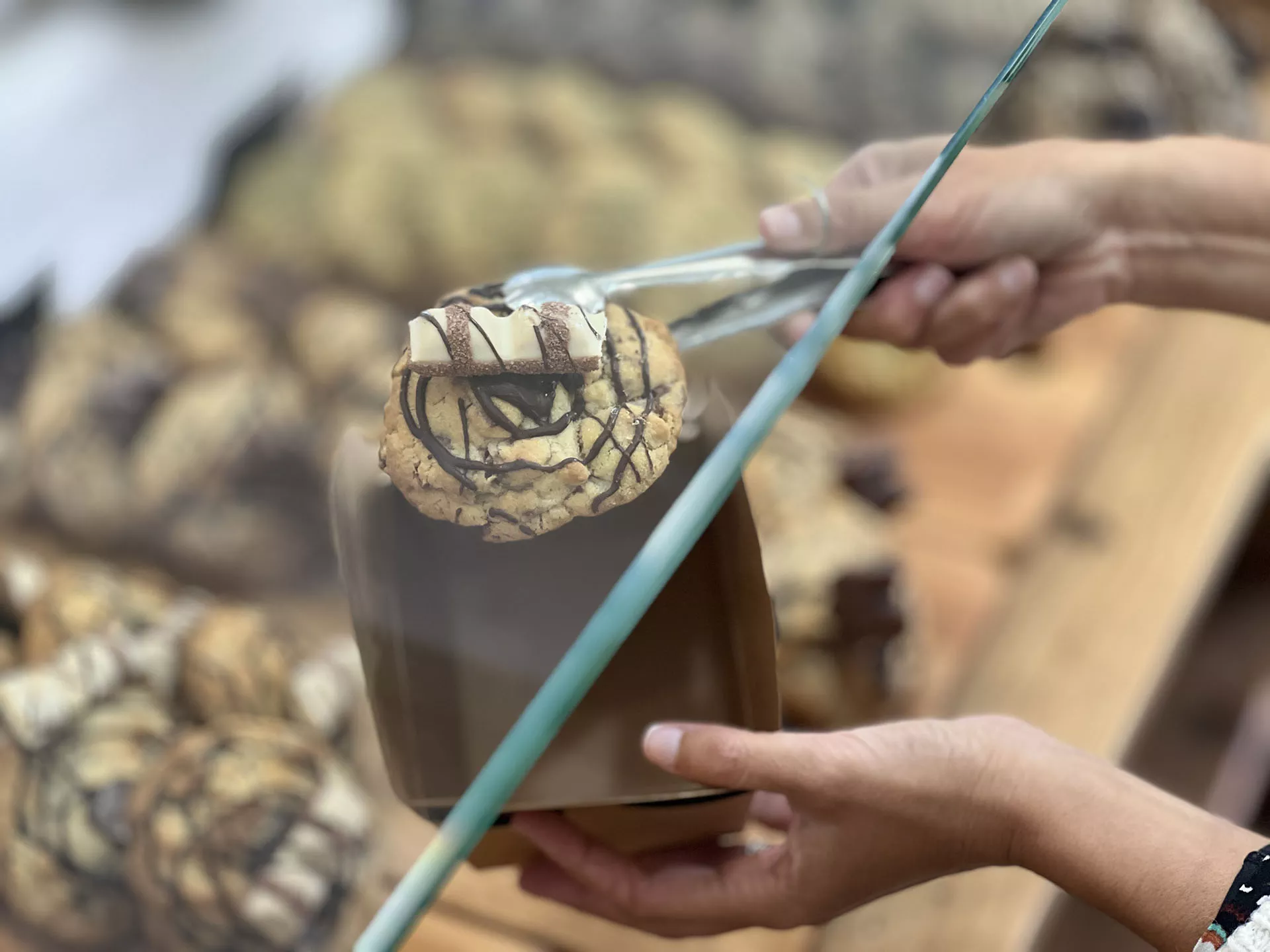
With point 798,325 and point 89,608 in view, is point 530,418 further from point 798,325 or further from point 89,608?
point 89,608

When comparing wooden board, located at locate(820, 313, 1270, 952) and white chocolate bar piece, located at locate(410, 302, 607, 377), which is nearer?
white chocolate bar piece, located at locate(410, 302, 607, 377)

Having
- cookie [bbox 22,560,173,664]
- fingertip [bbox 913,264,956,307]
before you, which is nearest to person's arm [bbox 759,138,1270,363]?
fingertip [bbox 913,264,956,307]

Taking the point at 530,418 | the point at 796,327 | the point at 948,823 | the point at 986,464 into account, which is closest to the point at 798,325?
the point at 796,327

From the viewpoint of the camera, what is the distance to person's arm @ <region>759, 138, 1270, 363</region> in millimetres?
548

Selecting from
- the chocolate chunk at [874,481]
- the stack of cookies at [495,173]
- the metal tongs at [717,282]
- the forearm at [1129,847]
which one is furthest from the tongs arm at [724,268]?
the chocolate chunk at [874,481]

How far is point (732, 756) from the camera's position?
1.42 ft

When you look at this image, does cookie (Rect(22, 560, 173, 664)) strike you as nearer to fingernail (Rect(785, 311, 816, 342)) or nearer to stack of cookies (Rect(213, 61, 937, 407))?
stack of cookies (Rect(213, 61, 937, 407))

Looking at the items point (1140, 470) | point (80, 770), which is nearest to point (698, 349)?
point (80, 770)

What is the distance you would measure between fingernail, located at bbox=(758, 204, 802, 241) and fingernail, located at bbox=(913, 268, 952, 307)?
0.36 feet

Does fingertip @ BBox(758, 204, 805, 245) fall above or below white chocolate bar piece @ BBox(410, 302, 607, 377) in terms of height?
below

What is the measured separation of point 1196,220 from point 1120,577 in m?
0.37

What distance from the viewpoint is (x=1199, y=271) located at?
0.66 metres

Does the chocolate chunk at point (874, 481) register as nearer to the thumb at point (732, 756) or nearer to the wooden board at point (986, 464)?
the wooden board at point (986, 464)

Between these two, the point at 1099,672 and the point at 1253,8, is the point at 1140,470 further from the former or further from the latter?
the point at 1253,8
